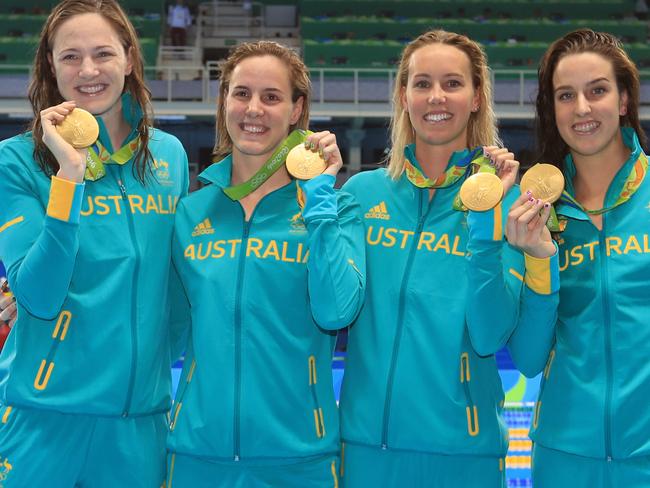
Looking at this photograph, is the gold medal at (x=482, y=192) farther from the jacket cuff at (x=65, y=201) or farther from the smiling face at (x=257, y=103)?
the jacket cuff at (x=65, y=201)

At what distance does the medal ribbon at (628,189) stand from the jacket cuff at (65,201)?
147 cm

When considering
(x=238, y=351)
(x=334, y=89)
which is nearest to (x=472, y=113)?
(x=238, y=351)

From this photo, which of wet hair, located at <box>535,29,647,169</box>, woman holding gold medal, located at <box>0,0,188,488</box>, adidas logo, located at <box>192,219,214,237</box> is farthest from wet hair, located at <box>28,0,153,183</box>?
wet hair, located at <box>535,29,647,169</box>

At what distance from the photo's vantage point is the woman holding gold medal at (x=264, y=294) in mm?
2330

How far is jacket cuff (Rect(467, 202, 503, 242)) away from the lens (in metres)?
2.32

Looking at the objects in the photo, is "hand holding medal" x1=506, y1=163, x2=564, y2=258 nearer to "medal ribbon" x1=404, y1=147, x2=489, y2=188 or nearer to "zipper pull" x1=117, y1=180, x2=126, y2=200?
"medal ribbon" x1=404, y1=147, x2=489, y2=188

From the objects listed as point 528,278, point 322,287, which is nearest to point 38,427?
point 322,287

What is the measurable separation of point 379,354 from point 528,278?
507 mm

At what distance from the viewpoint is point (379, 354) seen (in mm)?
2477

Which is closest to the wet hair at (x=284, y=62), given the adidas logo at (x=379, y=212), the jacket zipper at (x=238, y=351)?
the adidas logo at (x=379, y=212)

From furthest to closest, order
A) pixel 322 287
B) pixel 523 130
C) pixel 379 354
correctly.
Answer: pixel 523 130 < pixel 379 354 < pixel 322 287

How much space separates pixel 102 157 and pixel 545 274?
1.41 meters

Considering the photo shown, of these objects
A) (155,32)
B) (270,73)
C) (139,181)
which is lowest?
(139,181)

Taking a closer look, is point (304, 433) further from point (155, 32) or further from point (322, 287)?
point (155, 32)
